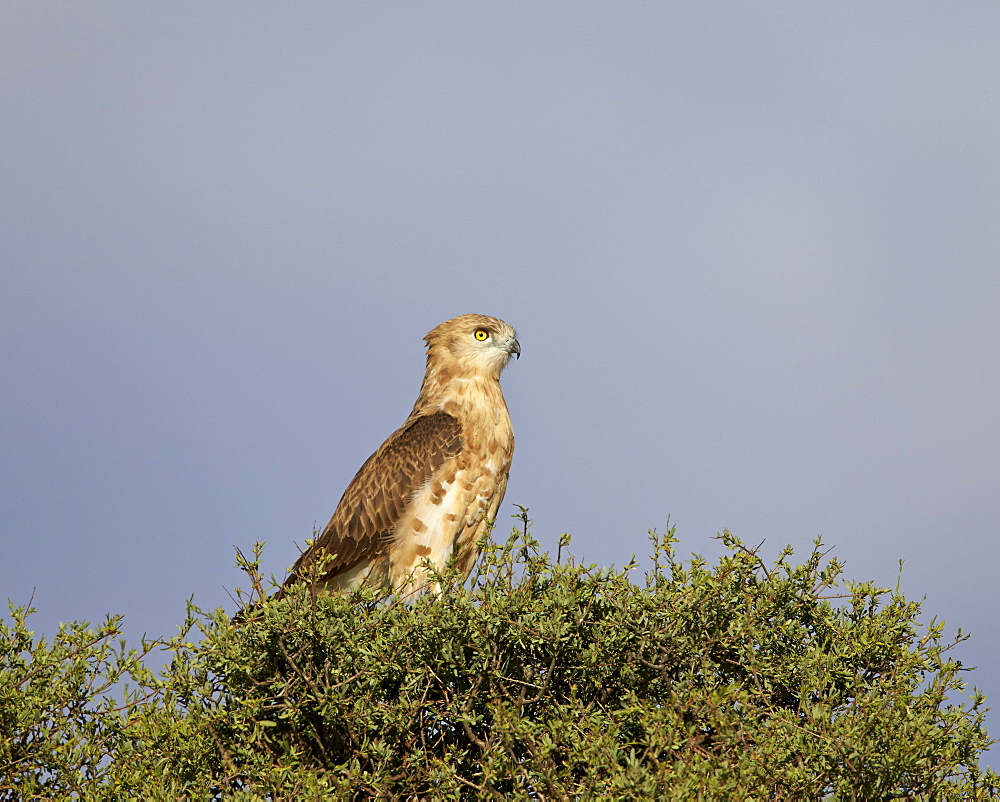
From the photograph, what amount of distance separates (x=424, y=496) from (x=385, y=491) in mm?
370

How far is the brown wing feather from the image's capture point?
9188 millimetres

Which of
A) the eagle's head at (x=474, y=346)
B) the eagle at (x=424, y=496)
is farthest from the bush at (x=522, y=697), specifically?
the eagle's head at (x=474, y=346)

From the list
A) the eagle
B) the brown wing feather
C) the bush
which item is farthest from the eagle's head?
the bush

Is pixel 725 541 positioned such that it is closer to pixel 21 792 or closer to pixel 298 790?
pixel 298 790

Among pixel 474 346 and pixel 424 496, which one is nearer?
pixel 424 496

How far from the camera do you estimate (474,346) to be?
1020cm

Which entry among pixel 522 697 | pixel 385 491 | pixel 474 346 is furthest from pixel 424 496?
pixel 522 697

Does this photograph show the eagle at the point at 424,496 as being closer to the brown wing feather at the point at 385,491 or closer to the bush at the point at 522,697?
the brown wing feather at the point at 385,491

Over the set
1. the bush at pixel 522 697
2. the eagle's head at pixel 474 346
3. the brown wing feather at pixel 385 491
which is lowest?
the bush at pixel 522 697

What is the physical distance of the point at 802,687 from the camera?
5371mm

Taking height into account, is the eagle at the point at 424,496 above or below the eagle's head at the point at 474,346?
below

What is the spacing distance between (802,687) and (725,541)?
104 cm

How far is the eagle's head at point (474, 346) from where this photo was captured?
10.1m

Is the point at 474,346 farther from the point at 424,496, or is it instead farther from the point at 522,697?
the point at 522,697
